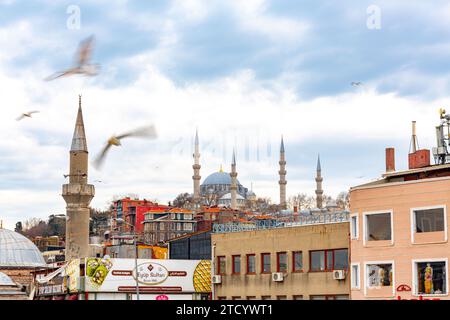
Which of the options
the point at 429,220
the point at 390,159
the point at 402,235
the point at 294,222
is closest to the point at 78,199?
the point at 294,222

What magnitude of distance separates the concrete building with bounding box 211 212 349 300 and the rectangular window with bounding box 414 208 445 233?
317 inches

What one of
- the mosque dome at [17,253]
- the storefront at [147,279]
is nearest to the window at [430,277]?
the storefront at [147,279]

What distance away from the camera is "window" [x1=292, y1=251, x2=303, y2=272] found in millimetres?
54469

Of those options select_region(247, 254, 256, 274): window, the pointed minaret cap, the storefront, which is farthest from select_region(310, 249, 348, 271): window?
the pointed minaret cap

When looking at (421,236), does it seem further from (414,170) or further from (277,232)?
(277,232)

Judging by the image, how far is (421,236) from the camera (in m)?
43.1

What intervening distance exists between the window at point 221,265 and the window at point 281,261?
655cm

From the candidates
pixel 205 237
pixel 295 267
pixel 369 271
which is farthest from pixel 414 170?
pixel 205 237

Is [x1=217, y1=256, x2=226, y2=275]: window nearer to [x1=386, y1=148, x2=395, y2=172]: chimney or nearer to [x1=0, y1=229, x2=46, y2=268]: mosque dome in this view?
[x1=386, y1=148, x2=395, y2=172]: chimney

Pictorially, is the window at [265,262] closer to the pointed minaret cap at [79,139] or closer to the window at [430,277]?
the window at [430,277]
